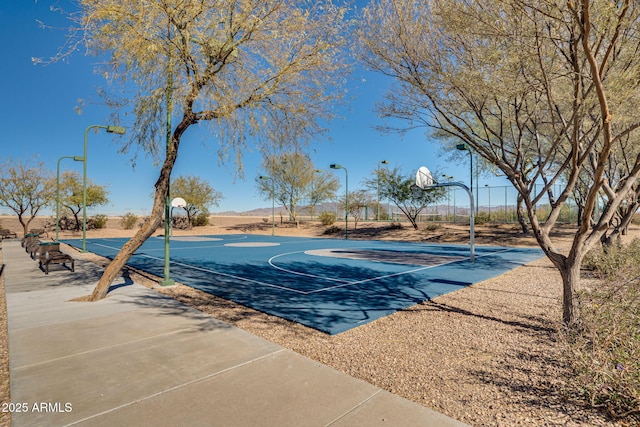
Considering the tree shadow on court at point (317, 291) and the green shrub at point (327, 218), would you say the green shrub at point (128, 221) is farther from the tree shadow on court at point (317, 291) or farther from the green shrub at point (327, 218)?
the tree shadow on court at point (317, 291)

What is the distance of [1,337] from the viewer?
500 cm

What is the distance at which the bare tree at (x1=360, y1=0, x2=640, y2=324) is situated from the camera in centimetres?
476

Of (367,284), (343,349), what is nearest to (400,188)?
(367,284)

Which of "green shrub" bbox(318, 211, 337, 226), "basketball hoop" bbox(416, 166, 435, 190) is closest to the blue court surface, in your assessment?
"basketball hoop" bbox(416, 166, 435, 190)

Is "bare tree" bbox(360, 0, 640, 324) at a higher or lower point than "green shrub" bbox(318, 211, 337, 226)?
higher

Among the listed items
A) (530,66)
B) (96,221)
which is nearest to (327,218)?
(96,221)

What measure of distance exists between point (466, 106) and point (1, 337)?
374 inches

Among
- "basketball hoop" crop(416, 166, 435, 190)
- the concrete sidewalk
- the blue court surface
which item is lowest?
the blue court surface

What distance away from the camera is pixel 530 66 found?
5711mm

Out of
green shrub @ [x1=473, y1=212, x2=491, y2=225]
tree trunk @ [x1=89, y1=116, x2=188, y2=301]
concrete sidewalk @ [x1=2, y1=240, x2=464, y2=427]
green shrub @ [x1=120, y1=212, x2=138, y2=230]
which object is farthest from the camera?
green shrub @ [x1=120, y1=212, x2=138, y2=230]

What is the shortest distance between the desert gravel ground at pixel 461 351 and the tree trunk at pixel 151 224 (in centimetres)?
139

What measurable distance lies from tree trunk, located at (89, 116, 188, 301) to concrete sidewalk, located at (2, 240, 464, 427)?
140 centimetres

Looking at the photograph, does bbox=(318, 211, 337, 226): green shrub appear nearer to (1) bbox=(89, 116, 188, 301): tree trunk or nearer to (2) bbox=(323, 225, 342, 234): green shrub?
(2) bbox=(323, 225, 342, 234): green shrub

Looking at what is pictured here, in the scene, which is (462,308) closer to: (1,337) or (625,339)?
(625,339)
